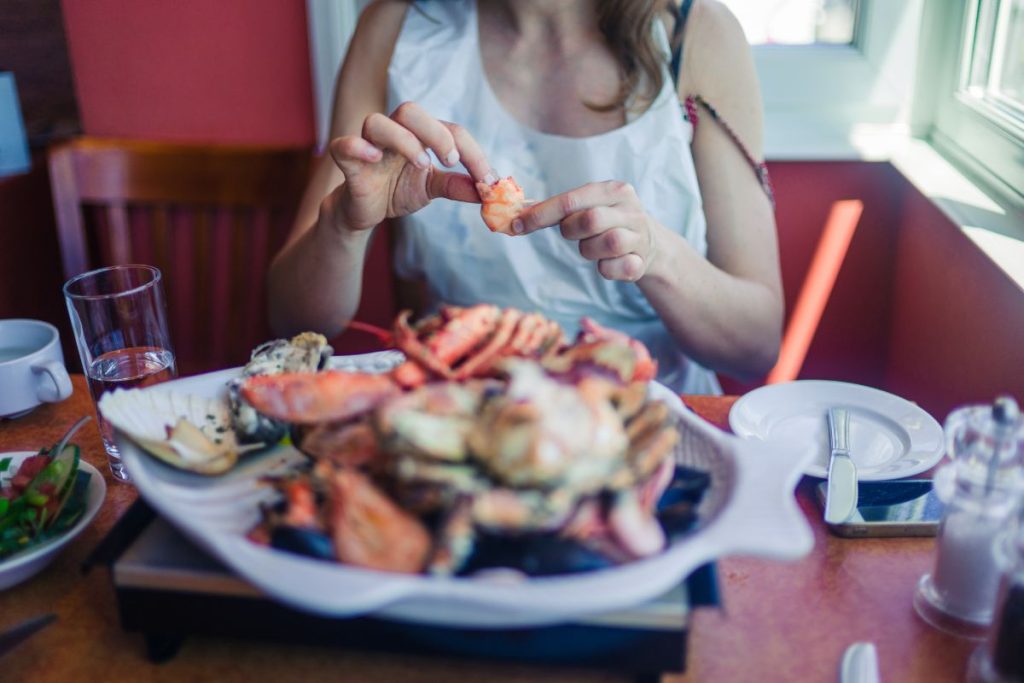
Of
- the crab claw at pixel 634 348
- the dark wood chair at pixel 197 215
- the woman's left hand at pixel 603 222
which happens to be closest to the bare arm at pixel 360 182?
the woman's left hand at pixel 603 222

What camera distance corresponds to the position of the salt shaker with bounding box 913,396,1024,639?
667mm

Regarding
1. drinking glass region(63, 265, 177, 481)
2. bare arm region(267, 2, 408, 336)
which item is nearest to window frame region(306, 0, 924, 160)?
bare arm region(267, 2, 408, 336)

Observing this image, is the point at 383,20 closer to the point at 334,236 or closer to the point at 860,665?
the point at 334,236

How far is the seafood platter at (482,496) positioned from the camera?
57cm

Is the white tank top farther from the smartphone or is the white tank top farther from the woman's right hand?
the smartphone

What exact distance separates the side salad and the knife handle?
2.45ft

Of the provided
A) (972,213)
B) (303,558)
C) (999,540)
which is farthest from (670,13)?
(303,558)

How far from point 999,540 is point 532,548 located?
371 millimetres

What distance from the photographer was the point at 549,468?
1.86 feet

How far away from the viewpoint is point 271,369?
0.84 m

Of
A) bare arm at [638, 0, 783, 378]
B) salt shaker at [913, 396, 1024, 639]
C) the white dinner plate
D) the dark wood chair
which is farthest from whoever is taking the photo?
the dark wood chair

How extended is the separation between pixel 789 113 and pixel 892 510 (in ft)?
4.22

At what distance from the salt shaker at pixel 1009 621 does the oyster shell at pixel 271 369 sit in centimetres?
58

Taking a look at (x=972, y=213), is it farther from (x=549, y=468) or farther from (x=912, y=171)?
(x=549, y=468)
